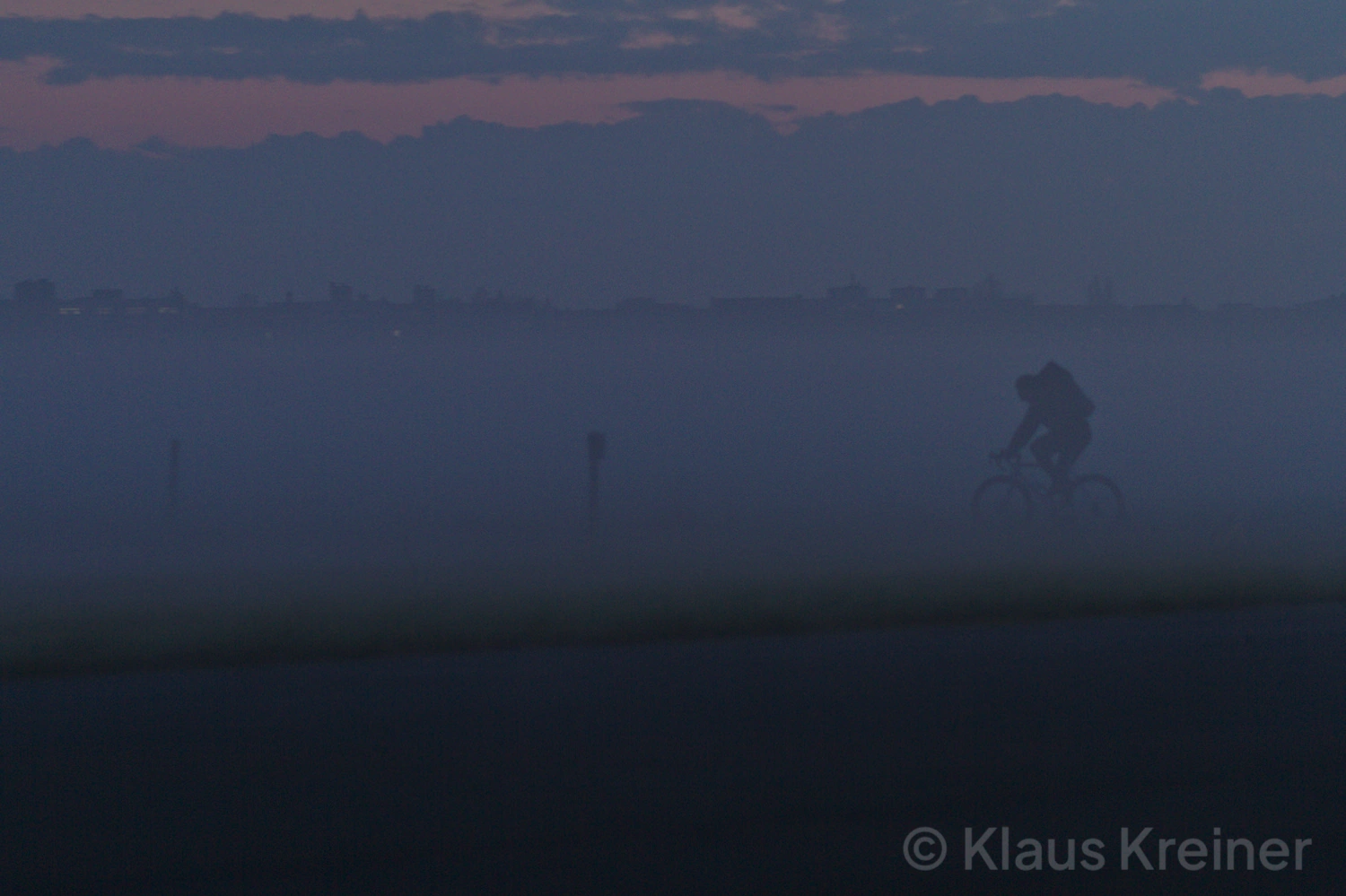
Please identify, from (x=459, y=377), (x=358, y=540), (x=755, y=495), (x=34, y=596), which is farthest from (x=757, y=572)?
(x=459, y=377)

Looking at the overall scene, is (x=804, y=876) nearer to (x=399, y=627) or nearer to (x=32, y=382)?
(x=399, y=627)

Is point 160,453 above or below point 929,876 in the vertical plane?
above

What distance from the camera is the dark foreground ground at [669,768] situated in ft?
17.4

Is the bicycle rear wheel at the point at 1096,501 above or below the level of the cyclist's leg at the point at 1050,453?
below

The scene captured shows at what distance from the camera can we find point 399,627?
9.81m

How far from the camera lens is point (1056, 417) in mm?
17891

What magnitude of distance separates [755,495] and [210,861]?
23.4 metres

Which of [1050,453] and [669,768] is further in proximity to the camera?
[1050,453]

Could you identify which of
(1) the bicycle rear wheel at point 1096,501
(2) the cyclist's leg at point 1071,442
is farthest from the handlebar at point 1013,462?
(1) the bicycle rear wheel at point 1096,501

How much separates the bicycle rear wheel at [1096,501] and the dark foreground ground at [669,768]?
9.17m

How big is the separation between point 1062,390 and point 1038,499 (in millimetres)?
1281

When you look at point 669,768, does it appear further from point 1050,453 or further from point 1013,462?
point 1050,453

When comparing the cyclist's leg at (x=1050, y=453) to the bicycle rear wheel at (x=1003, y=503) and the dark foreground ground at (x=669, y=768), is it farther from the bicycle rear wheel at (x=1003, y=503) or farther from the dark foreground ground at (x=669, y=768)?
the dark foreground ground at (x=669, y=768)

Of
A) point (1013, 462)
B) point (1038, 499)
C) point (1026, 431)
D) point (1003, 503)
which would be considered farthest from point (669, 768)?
point (1003, 503)
